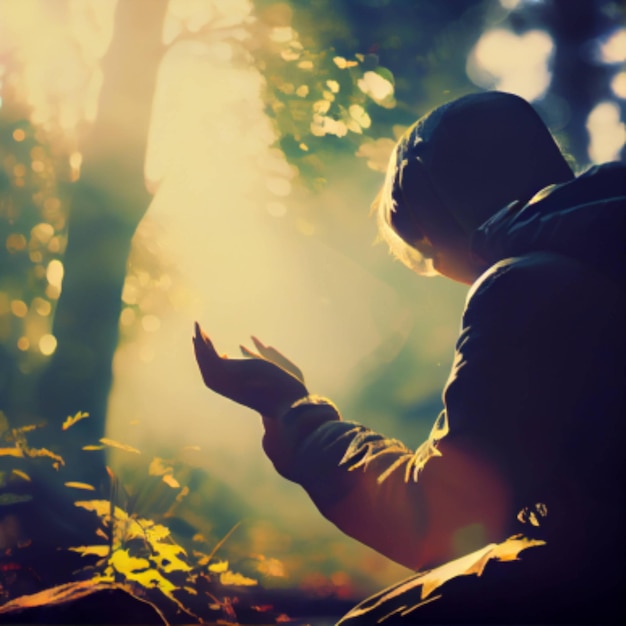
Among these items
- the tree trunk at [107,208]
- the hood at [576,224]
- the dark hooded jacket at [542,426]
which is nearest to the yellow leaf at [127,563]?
the tree trunk at [107,208]

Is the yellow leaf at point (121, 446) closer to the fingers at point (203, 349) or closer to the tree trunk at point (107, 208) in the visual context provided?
the tree trunk at point (107, 208)

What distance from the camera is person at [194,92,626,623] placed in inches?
44.0

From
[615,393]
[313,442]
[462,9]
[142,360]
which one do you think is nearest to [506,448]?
[615,393]

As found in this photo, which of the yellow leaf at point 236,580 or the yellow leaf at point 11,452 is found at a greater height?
the yellow leaf at point 11,452

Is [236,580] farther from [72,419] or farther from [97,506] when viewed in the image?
[72,419]

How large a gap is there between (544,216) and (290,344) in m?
1.20

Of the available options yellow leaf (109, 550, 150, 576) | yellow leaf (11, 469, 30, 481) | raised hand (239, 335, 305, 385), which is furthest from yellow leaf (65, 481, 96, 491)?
raised hand (239, 335, 305, 385)

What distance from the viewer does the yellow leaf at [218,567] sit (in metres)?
1.96

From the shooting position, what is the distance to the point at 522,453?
1.15 metres

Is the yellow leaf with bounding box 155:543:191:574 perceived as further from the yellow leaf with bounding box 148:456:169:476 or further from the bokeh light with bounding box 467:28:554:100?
the bokeh light with bounding box 467:28:554:100

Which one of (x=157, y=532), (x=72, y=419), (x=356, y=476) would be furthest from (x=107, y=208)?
(x=356, y=476)

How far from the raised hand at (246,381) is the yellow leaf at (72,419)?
105cm

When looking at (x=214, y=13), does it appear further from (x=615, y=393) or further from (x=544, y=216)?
(x=615, y=393)

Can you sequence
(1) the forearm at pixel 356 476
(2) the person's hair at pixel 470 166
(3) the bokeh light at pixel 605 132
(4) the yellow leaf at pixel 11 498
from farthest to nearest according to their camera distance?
(3) the bokeh light at pixel 605 132
(4) the yellow leaf at pixel 11 498
(2) the person's hair at pixel 470 166
(1) the forearm at pixel 356 476
